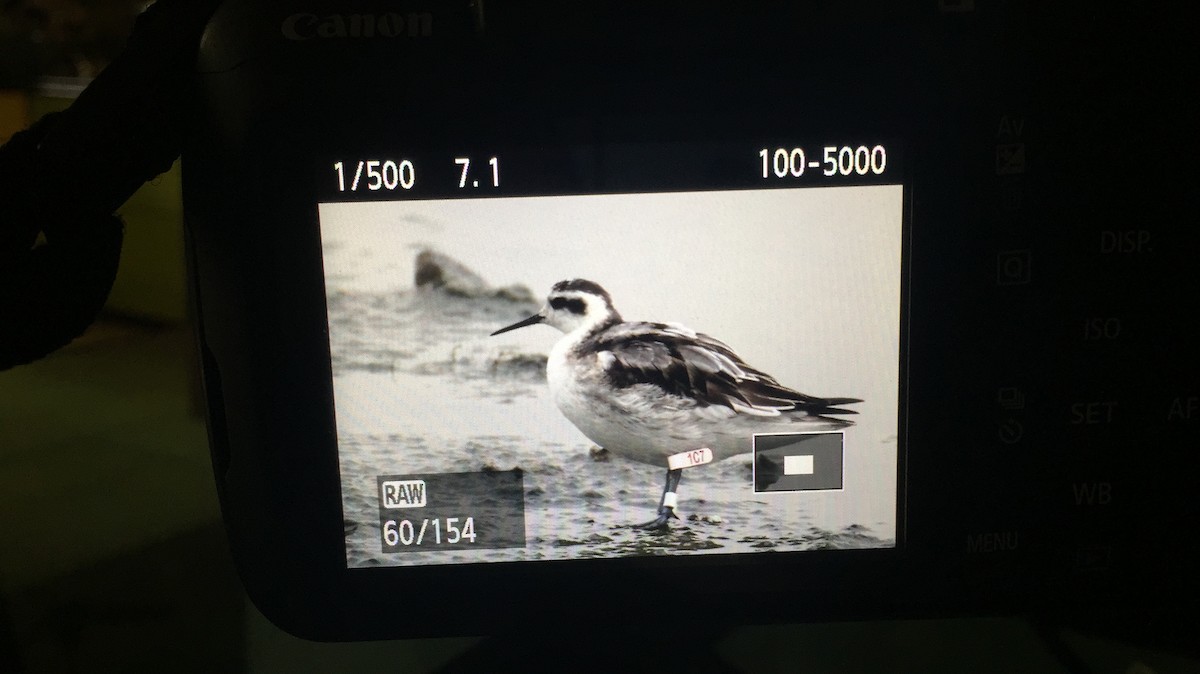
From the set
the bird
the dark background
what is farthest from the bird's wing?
the dark background

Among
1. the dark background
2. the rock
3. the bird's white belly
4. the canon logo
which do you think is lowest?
the dark background

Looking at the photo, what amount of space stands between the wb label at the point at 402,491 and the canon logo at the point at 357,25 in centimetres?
16

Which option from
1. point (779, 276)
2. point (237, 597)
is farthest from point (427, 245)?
point (237, 597)

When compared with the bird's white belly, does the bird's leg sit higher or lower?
lower

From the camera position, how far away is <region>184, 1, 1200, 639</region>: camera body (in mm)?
313

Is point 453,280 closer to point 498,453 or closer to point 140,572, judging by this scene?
point 498,453

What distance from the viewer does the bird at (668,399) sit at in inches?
13.1

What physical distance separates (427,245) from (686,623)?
0.18 m

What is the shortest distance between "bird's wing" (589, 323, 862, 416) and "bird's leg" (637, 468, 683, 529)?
0.03 m

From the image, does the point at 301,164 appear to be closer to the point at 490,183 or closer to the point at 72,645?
the point at 490,183

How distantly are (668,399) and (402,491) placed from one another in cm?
11

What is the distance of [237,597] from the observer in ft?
1.44
